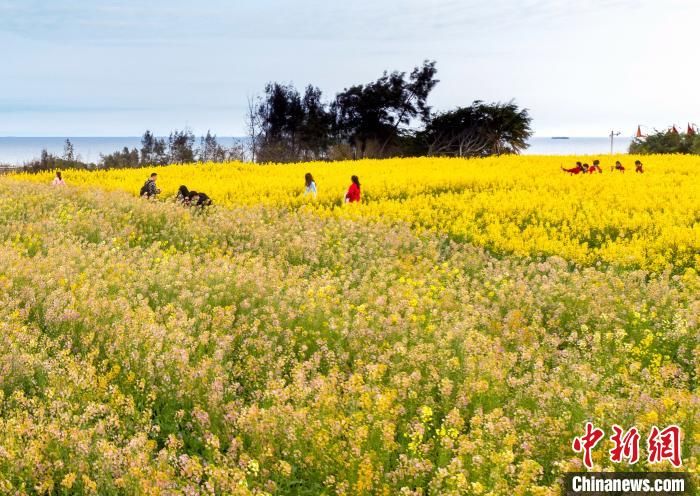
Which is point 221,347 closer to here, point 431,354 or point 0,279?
point 431,354

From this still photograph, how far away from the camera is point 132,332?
239 inches

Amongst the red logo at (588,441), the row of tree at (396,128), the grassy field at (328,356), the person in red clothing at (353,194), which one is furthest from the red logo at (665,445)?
the row of tree at (396,128)

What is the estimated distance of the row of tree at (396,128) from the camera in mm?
50594

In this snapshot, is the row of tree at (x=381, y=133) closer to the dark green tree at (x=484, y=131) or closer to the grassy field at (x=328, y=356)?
the dark green tree at (x=484, y=131)

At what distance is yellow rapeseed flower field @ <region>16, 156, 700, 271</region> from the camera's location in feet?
41.7

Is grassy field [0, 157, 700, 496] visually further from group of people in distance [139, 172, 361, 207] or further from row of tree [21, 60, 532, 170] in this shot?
row of tree [21, 60, 532, 170]

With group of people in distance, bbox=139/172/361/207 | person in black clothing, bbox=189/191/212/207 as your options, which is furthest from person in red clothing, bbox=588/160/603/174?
person in black clothing, bbox=189/191/212/207

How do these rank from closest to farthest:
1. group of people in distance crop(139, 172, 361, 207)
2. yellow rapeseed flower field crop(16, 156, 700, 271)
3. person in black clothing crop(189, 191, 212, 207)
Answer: yellow rapeseed flower field crop(16, 156, 700, 271) < person in black clothing crop(189, 191, 212, 207) < group of people in distance crop(139, 172, 361, 207)

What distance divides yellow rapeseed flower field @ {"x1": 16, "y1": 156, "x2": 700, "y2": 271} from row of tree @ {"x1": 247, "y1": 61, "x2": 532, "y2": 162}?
1994cm

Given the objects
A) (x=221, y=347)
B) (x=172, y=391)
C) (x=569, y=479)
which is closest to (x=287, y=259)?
(x=221, y=347)

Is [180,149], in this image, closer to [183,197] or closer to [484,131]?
[484,131]

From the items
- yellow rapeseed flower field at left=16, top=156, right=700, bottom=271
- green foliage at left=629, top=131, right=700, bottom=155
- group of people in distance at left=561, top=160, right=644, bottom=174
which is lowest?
yellow rapeseed flower field at left=16, top=156, right=700, bottom=271

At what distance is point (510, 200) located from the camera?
18.4 metres

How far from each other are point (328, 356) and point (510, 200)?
13420 mm
